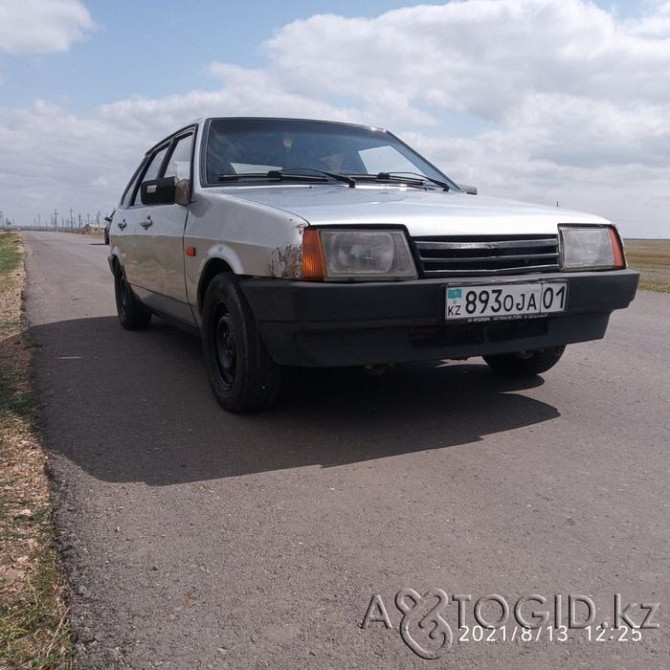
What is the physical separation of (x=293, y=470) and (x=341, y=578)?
0.89m

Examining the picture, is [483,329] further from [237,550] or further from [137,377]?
[137,377]

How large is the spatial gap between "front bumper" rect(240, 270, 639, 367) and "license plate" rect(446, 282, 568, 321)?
0.11 feet

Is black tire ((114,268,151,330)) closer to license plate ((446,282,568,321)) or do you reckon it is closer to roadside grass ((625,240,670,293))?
license plate ((446,282,568,321))

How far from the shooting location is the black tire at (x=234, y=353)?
3.37m

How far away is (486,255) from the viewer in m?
3.24

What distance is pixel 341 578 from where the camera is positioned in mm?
2064

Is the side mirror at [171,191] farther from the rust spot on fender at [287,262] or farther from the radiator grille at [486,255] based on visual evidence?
the radiator grille at [486,255]

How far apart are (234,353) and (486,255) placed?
1.35 meters

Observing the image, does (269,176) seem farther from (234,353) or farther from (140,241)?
(140,241)

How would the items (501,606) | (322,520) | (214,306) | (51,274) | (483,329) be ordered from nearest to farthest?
1. (501,606)
2. (322,520)
3. (483,329)
4. (214,306)
5. (51,274)

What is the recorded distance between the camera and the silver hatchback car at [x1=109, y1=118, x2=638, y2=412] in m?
2.99

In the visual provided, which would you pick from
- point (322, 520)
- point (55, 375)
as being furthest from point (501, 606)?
point (55, 375)

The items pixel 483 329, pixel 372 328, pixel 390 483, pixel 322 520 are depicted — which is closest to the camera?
pixel 322 520

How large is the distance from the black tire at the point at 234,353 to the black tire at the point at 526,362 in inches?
59.1
